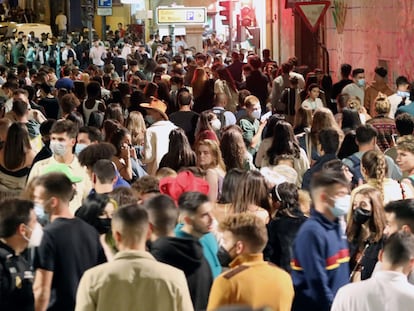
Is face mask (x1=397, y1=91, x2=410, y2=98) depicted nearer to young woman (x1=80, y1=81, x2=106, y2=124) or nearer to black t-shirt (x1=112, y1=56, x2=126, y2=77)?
young woman (x1=80, y1=81, x2=106, y2=124)

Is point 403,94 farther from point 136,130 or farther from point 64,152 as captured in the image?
point 64,152

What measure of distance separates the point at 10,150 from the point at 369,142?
3.45 m

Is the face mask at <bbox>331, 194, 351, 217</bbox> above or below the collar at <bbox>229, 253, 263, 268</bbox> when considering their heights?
above

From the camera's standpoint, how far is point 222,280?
6387mm

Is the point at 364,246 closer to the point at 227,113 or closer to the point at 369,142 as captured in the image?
the point at 369,142

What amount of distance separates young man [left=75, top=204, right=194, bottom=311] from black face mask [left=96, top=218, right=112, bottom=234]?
1251 mm

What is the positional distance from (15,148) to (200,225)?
144 inches

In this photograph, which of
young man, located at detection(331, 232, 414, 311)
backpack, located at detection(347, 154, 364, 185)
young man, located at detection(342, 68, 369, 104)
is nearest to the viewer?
young man, located at detection(331, 232, 414, 311)

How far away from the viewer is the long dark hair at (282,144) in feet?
35.4

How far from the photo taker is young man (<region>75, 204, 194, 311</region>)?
6164 millimetres

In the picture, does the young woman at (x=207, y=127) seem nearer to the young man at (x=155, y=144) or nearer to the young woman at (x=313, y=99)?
the young man at (x=155, y=144)

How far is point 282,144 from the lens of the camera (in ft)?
35.4

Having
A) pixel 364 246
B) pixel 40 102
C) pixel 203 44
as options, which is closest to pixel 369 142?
pixel 364 246

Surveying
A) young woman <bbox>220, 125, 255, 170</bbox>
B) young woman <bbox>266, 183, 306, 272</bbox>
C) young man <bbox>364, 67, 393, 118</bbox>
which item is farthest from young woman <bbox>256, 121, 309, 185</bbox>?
young man <bbox>364, 67, 393, 118</bbox>
